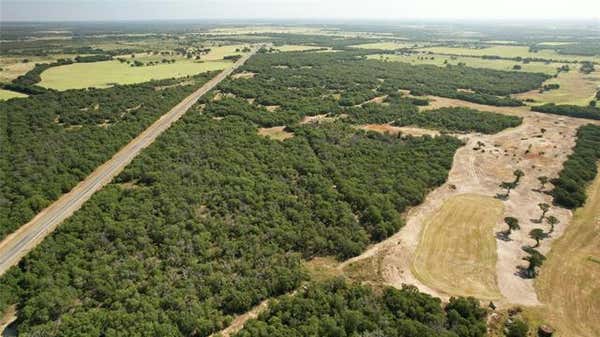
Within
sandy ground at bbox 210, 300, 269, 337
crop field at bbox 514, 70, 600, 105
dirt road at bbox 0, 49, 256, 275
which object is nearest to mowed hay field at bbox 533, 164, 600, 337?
sandy ground at bbox 210, 300, 269, 337

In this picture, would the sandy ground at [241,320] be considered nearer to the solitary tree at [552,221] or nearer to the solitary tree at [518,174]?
the solitary tree at [552,221]

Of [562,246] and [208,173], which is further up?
[208,173]

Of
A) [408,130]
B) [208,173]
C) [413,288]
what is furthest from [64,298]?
[408,130]

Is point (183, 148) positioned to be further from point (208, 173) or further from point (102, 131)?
point (102, 131)

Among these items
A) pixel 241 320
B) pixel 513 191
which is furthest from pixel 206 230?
pixel 513 191

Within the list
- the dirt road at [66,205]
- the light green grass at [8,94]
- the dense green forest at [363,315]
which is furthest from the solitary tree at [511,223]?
the light green grass at [8,94]

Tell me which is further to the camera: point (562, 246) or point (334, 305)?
point (562, 246)
